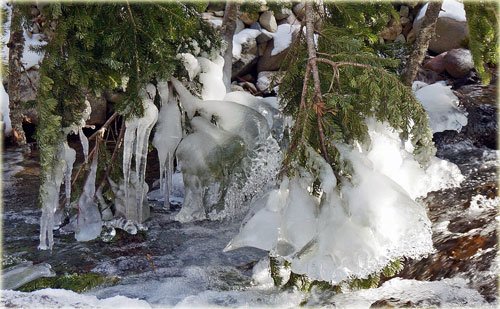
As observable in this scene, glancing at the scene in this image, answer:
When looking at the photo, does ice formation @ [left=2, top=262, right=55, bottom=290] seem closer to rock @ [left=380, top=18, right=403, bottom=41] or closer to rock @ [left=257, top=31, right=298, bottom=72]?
rock @ [left=257, top=31, right=298, bottom=72]

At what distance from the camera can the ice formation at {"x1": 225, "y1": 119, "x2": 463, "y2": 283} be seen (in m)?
2.22

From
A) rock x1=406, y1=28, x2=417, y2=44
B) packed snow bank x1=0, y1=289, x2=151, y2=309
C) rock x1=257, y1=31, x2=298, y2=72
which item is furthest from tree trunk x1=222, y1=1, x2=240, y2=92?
rock x1=406, y1=28, x2=417, y2=44

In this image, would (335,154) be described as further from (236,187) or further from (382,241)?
(236,187)

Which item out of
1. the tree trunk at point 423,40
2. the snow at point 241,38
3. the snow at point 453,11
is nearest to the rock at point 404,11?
the snow at point 453,11

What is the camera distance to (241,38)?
1070 cm

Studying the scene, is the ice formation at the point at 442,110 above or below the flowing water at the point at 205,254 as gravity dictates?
above

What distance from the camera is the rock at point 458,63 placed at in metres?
10.2

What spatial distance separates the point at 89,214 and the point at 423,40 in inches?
159

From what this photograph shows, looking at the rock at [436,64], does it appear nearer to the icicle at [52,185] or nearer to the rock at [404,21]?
the rock at [404,21]

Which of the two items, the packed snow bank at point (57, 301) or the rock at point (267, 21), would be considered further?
the rock at point (267, 21)

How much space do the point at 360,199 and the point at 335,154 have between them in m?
0.26

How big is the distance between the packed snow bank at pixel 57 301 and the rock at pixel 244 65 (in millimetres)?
7868

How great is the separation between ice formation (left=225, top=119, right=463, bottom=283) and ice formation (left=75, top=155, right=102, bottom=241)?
178 cm

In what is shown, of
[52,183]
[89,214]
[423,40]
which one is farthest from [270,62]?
[52,183]
